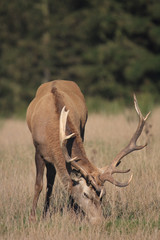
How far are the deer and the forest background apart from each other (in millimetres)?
13565

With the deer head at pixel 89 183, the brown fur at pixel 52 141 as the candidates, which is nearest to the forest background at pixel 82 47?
the brown fur at pixel 52 141

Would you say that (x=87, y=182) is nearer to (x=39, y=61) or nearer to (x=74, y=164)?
(x=74, y=164)

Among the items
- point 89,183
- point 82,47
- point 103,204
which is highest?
point 82,47

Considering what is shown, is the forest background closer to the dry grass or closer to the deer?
the dry grass

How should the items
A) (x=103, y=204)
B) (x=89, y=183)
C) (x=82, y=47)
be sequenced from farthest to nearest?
Result: (x=82, y=47) → (x=103, y=204) → (x=89, y=183)

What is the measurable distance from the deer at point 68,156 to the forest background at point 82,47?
44.5 feet

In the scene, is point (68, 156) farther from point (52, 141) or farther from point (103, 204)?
point (103, 204)

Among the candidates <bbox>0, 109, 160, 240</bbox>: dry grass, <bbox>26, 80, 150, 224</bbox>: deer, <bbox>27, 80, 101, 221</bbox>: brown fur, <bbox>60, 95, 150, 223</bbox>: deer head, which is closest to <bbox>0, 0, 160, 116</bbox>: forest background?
<bbox>0, 109, 160, 240</bbox>: dry grass

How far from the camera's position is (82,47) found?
872 inches

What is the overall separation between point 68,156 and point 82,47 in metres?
17.9

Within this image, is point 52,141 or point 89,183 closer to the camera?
point 89,183

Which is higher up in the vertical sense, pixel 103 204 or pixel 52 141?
pixel 52 141

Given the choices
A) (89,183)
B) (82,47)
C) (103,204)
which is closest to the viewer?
(89,183)

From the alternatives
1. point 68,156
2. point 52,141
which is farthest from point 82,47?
point 68,156
